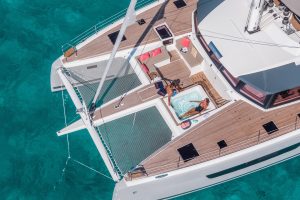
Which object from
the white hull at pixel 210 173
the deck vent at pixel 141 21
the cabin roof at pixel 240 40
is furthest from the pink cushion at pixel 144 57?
the white hull at pixel 210 173

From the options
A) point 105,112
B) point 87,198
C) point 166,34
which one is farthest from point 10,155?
point 166,34

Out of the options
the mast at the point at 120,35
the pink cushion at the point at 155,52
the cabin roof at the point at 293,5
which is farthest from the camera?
the pink cushion at the point at 155,52

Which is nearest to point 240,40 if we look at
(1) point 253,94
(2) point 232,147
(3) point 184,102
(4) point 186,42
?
(1) point 253,94

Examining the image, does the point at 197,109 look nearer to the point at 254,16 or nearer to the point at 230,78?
the point at 230,78

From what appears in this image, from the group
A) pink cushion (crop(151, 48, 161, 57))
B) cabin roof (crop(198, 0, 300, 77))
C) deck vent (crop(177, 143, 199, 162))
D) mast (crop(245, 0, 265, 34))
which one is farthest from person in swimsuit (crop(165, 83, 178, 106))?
mast (crop(245, 0, 265, 34))

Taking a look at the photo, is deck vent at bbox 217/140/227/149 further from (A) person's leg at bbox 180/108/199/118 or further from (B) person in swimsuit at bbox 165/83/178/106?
(B) person in swimsuit at bbox 165/83/178/106

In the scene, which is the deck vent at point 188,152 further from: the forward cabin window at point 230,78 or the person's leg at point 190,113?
the forward cabin window at point 230,78
